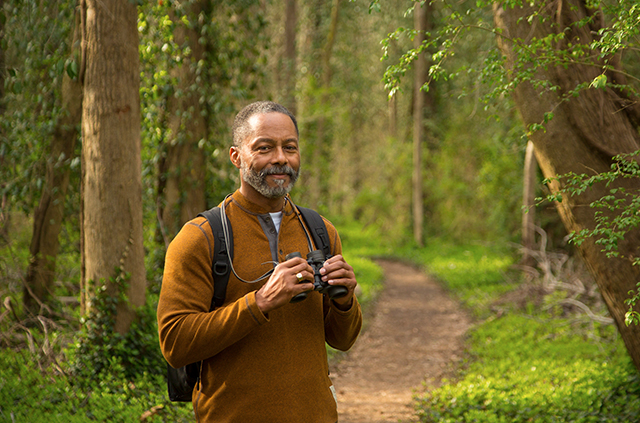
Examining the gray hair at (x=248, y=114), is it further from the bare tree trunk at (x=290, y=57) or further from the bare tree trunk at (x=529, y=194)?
the bare tree trunk at (x=290, y=57)

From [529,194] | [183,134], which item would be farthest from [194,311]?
[529,194]

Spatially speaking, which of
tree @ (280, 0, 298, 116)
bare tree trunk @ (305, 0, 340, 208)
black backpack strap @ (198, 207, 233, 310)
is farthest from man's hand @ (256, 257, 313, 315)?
bare tree trunk @ (305, 0, 340, 208)

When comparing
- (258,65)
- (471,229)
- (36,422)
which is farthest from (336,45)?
(36,422)

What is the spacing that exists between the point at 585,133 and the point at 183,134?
511 centimetres

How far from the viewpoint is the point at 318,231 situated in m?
2.48

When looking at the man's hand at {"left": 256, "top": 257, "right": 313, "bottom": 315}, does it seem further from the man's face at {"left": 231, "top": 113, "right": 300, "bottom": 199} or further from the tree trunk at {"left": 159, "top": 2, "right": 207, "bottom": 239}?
the tree trunk at {"left": 159, "top": 2, "right": 207, "bottom": 239}

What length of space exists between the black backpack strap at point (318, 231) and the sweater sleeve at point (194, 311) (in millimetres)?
506

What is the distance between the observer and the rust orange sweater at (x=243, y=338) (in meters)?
2.02

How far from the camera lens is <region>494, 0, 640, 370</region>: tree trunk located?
13.7ft

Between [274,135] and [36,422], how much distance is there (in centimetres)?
349

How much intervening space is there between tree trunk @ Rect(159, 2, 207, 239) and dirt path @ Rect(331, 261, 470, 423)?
3242 mm

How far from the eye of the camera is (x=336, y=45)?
822 inches

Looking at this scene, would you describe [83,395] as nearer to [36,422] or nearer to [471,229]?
[36,422]

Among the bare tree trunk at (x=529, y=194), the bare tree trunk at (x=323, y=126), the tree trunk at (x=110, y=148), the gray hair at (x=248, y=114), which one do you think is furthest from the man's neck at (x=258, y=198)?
the bare tree trunk at (x=323, y=126)
